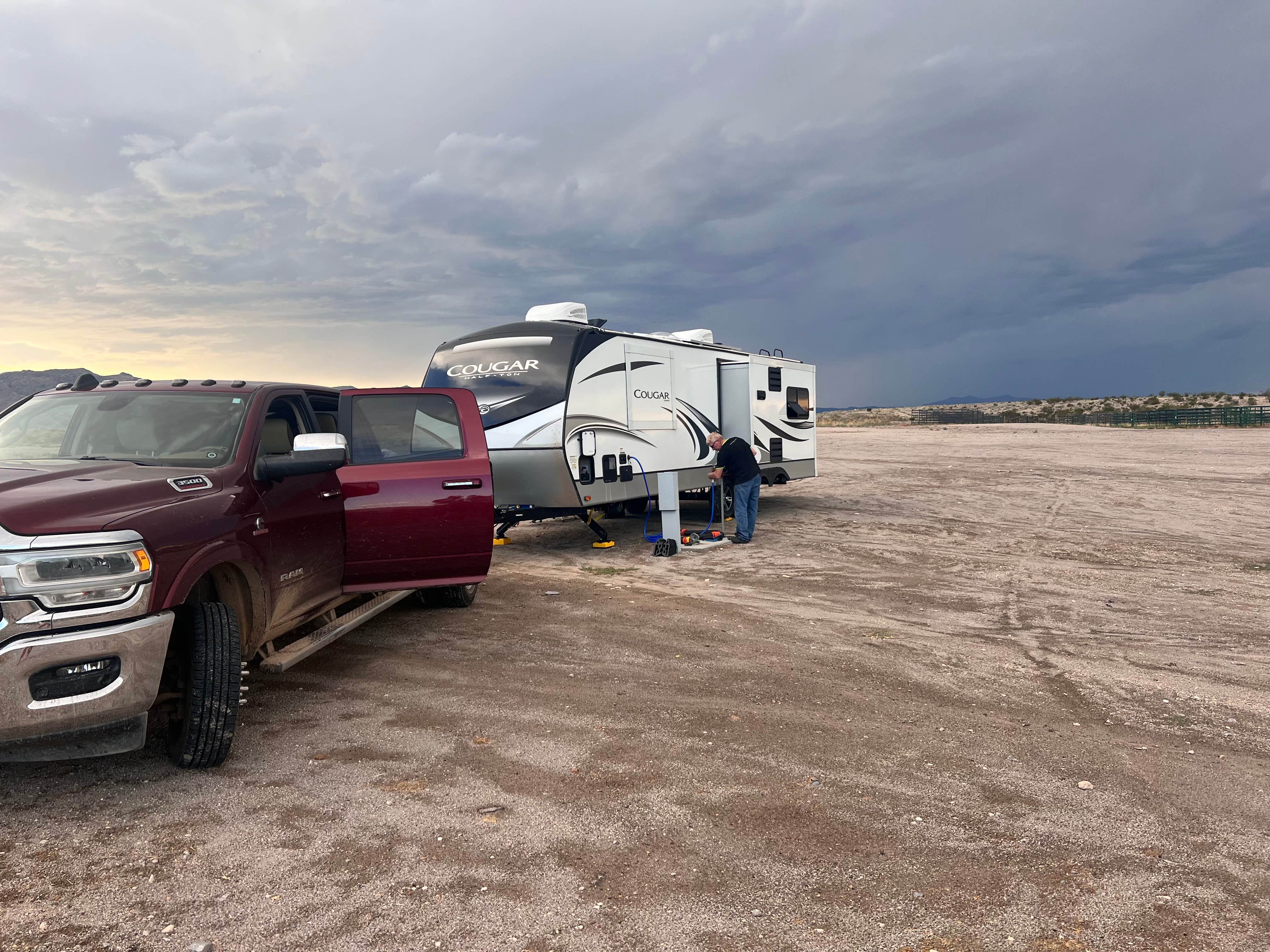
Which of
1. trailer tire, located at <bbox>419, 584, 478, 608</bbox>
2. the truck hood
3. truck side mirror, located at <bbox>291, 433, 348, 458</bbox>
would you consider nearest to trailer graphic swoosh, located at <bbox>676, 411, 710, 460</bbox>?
trailer tire, located at <bbox>419, 584, 478, 608</bbox>

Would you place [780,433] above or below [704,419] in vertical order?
below

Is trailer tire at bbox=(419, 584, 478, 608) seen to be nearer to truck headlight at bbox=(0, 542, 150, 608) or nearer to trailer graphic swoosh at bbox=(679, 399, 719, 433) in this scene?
truck headlight at bbox=(0, 542, 150, 608)

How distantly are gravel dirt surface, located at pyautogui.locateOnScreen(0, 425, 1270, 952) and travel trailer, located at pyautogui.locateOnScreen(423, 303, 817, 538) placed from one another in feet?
9.16

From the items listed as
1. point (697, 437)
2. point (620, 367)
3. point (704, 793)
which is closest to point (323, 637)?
point (704, 793)

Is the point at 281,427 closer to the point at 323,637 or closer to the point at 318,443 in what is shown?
the point at 318,443

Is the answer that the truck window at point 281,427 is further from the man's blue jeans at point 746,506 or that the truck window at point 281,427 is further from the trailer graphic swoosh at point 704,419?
the trailer graphic swoosh at point 704,419

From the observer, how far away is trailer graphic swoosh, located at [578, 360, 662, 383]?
37.9 ft

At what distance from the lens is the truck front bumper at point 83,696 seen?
136 inches

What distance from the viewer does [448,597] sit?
8.18m

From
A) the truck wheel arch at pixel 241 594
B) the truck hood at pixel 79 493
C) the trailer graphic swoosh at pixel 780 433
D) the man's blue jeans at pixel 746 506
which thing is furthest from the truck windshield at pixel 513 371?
the truck hood at pixel 79 493

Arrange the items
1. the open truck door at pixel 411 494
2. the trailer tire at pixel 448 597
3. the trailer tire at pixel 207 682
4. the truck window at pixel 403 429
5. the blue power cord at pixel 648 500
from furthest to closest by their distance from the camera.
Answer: the blue power cord at pixel 648 500 → the trailer tire at pixel 448 597 → the truck window at pixel 403 429 → the open truck door at pixel 411 494 → the trailer tire at pixel 207 682

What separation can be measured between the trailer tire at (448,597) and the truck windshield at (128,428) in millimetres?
3196

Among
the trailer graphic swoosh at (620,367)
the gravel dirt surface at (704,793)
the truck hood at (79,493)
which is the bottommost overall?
the gravel dirt surface at (704,793)

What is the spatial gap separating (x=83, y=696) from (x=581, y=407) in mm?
8097
